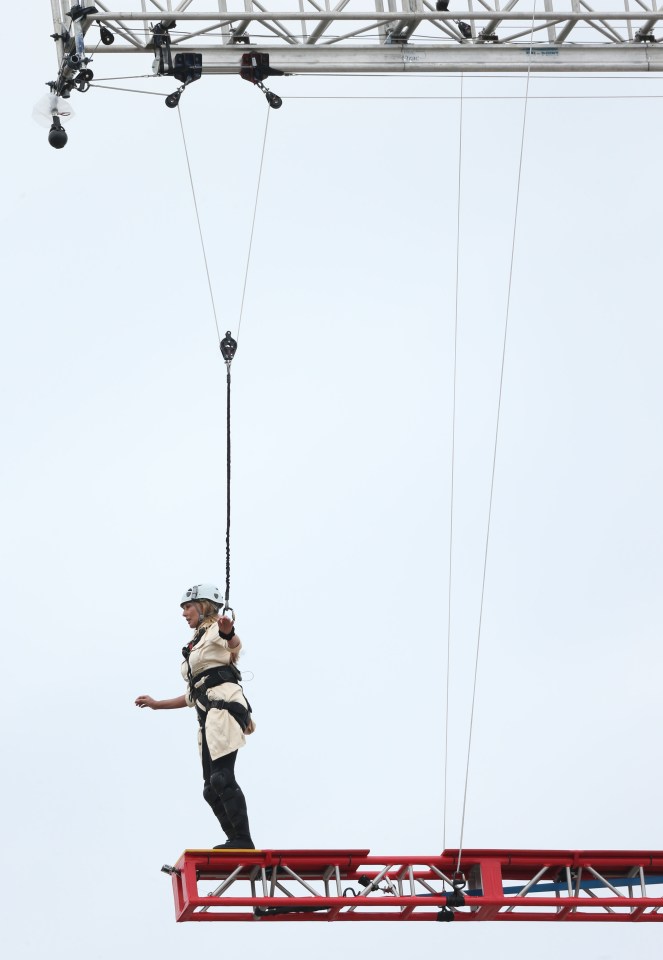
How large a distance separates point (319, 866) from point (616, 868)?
7.10 feet

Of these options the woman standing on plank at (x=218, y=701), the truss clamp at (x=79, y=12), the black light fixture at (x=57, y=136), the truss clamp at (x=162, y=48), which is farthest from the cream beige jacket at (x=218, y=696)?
the truss clamp at (x=79, y=12)

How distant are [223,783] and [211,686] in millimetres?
652

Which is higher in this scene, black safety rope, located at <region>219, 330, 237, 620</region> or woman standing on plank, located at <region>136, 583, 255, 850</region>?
black safety rope, located at <region>219, 330, 237, 620</region>

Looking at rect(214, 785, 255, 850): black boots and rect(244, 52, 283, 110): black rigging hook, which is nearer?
rect(214, 785, 255, 850): black boots

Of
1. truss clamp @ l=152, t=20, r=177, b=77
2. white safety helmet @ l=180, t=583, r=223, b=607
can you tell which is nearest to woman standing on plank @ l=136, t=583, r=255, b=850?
white safety helmet @ l=180, t=583, r=223, b=607

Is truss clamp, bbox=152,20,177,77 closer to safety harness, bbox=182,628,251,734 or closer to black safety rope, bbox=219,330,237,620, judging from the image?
black safety rope, bbox=219,330,237,620

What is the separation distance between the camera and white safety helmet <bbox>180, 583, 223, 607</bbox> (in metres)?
17.5

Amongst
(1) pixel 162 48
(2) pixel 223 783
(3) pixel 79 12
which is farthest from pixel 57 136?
(2) pixel 223 783

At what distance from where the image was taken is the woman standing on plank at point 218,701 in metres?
17.4

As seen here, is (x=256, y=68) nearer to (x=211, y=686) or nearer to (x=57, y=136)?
(x=57, y=136)

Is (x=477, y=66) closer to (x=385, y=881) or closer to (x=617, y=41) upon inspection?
(x=617, y=41)

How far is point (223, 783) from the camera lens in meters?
17.4

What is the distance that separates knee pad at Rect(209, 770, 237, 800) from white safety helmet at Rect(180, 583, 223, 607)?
3.77 feet

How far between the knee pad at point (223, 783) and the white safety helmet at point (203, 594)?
1148 millimetres
